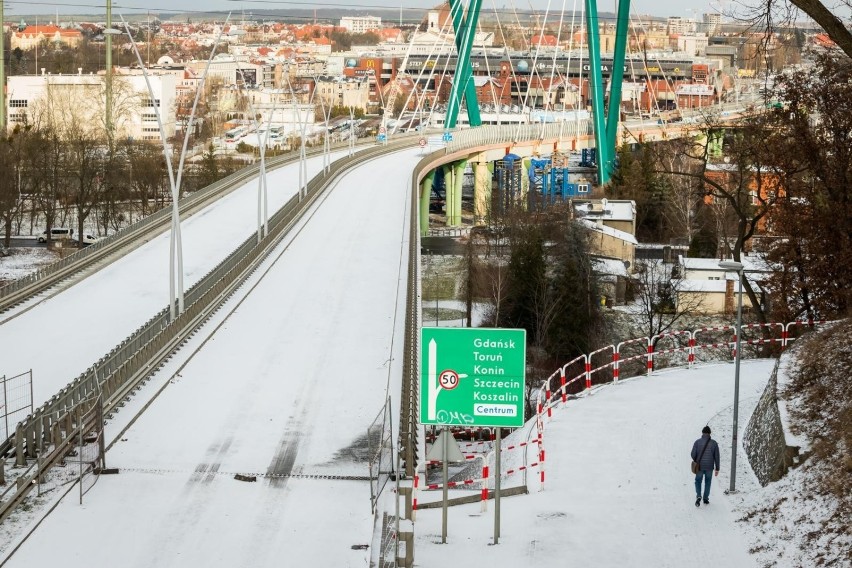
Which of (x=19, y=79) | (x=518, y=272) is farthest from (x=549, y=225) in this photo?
(x=19, y=79)

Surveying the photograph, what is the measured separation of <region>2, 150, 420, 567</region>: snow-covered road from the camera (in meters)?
17.4

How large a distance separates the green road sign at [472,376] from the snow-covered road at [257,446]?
200 centimetres

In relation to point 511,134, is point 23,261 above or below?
below

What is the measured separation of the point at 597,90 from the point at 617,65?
234 inches

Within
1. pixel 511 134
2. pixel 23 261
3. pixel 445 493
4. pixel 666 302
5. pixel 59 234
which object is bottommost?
pixel 23 261

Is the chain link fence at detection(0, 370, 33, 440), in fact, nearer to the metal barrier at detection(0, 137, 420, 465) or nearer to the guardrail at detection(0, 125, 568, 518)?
the guardrail at detection(0, 125, 568, 518)

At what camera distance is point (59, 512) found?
18.6 m

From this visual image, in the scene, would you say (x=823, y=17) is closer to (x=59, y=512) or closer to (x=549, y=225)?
(x=59, y=512)

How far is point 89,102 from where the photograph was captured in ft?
427

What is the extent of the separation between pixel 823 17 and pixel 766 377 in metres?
11.7

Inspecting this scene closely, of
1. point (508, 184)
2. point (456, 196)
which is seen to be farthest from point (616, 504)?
point (508, 184)

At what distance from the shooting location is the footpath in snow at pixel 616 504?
17.4m

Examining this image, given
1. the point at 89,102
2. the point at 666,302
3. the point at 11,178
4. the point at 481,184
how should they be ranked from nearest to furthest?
1. the point at 666,302
2. the point at 11,178
3. the point at 481,184
4. the point at 89,102

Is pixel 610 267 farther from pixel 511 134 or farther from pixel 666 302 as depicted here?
pixel 511 134
